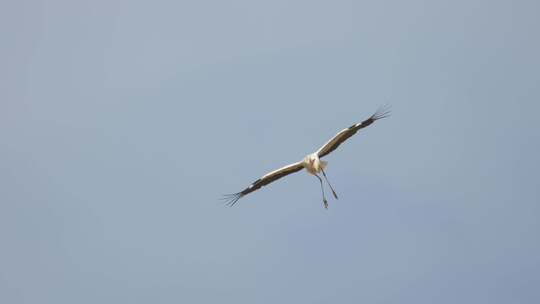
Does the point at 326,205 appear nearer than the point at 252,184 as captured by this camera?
Yes

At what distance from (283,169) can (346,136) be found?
168 inches

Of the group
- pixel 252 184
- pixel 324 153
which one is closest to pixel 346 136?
pixel 324 153

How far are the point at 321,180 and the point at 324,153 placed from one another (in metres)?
1.38

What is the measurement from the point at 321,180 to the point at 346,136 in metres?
2.60

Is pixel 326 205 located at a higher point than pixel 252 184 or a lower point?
lower

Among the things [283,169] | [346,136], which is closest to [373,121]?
[346,136]

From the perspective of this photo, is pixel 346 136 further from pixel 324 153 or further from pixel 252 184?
pixel 252 184

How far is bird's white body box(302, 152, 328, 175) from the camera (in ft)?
181

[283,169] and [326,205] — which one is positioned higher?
[283,169]

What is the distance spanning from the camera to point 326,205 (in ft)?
179

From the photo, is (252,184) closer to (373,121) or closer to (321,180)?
(321,180)

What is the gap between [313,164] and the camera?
5562 centimetres

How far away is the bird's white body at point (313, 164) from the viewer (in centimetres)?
5528

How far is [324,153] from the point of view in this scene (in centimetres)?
5584
